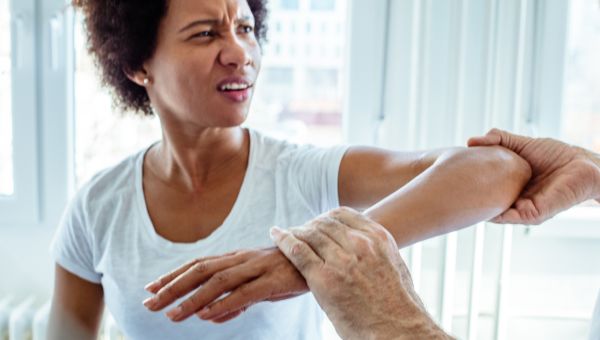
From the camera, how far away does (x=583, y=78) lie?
1.88 m

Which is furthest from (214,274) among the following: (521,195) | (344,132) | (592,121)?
(592,121)

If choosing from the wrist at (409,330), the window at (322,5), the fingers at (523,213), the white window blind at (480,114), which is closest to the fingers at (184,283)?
the wrist at (409,330)

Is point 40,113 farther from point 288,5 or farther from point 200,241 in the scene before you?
point 200,241

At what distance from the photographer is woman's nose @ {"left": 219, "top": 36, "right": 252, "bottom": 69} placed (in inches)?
49.0

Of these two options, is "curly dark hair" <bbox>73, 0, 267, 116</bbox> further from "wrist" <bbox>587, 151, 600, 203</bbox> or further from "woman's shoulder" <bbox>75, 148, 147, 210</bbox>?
"wrist" <bbox>587, 151, 600, 203</bbox>

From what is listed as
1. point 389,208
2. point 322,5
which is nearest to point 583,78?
point 322,5

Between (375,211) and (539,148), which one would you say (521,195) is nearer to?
(539,148)

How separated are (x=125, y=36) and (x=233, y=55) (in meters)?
0.25

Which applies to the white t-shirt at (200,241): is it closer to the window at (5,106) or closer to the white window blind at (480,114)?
the white window blind at (480,114)

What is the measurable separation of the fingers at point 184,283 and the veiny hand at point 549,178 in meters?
0.54

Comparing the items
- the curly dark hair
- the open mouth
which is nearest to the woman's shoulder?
the curly dark hair

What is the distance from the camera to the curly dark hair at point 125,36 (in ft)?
4.30

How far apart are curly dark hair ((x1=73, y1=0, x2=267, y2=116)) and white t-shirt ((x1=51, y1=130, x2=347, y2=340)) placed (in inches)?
7.8

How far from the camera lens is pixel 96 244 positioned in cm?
136
